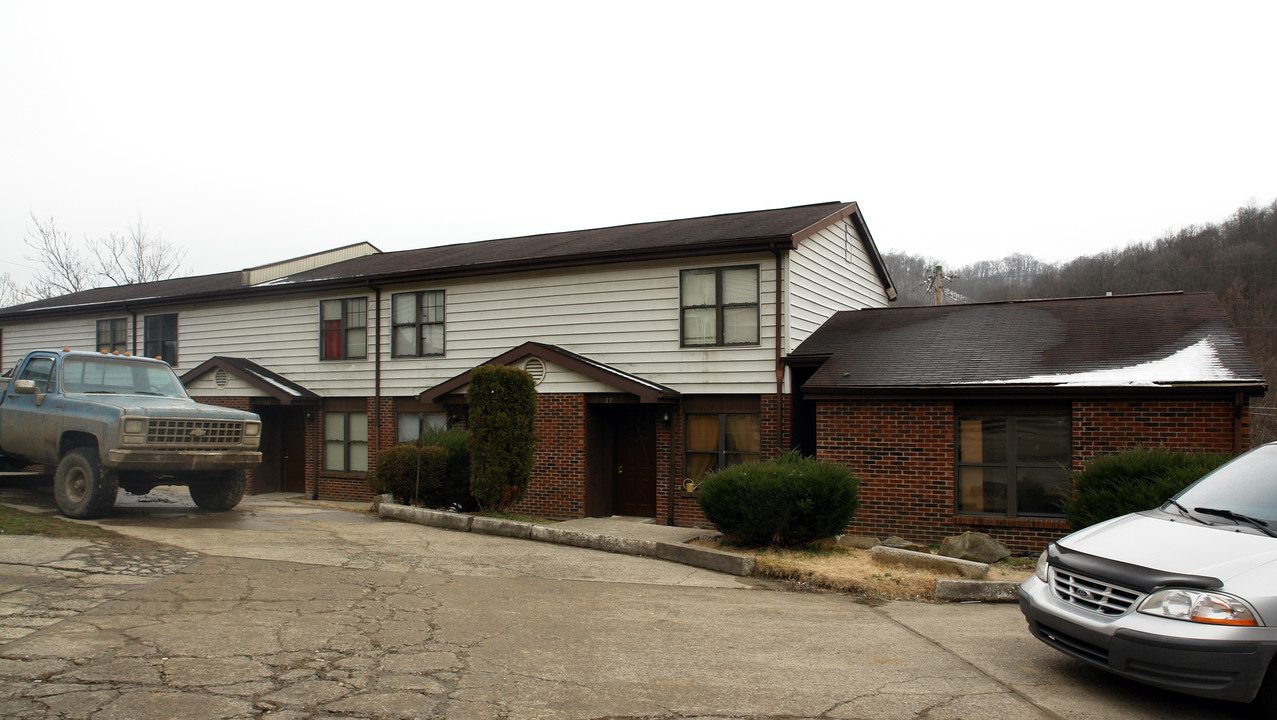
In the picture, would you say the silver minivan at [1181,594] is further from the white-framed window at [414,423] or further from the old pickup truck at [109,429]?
the white-framed window at [414,423]

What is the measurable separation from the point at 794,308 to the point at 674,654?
9647 millimetres

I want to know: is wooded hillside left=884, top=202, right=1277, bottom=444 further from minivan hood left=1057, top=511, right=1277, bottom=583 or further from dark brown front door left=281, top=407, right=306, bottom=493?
minivan hood left=1057, top=511, right=1277, bottom=583

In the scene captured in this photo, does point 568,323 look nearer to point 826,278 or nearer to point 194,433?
point 826,278

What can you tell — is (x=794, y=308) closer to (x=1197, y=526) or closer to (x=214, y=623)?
(x=1197, y=526)

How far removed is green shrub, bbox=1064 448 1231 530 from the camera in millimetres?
9734

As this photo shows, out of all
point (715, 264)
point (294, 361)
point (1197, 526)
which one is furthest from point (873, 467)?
point (294, 361)

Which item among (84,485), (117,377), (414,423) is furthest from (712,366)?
(84,485)

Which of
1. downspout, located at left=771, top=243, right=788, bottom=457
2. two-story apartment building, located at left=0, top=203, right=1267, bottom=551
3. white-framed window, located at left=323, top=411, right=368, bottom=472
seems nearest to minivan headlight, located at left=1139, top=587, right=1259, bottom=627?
two-story apartment building, located at left=0, top=203, right=1267, bottom=551

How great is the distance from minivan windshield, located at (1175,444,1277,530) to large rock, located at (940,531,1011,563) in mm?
4386

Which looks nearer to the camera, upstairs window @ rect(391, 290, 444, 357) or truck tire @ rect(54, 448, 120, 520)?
truck tire @ rect(54, 448, 120, 520)

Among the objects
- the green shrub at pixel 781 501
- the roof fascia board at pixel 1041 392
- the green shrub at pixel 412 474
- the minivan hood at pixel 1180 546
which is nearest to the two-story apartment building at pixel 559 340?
the roof fascia board at pixel 1041 392

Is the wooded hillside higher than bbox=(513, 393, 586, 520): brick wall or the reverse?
higher

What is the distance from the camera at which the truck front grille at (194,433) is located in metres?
11.7

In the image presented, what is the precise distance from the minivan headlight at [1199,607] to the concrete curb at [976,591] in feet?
12.7
